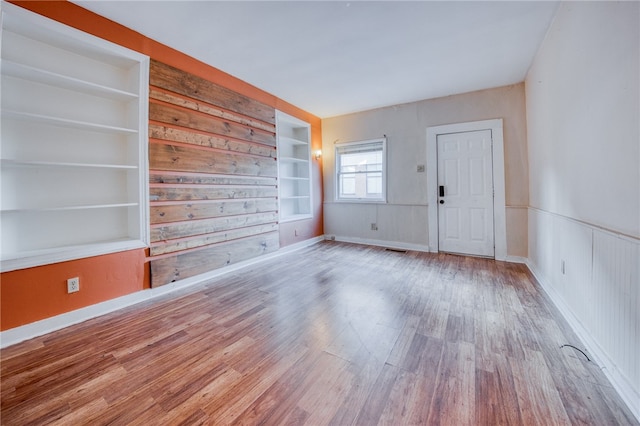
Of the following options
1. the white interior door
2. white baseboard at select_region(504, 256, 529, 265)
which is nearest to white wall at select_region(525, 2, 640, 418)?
white baseboard at select_region(504, 256, 529, 265)

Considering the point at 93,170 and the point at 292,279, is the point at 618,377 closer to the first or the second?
the point at 292,279

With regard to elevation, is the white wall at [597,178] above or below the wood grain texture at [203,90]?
below

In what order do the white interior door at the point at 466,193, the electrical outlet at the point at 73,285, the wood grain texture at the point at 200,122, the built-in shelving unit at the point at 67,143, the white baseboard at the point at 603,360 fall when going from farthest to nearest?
1. the white interior door at the point at 466,193
2. the wood grain texture at the point at 200,122
3. the electrical outlet at the point at 73,285
4. the built-in shelving unit at the point at 67,143
5. the white baseboard at the point at 603,360

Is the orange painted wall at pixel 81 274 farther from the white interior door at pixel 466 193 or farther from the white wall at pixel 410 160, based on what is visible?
the white interior door at pixel 466 193

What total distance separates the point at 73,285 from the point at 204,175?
161 centimetres

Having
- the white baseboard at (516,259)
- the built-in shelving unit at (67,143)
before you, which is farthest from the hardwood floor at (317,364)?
the white baseboard at (516,259)

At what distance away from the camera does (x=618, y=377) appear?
1353 millimetres

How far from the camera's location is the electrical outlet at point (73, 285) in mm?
2129

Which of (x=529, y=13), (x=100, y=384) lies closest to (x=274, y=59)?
(x=529, y=13)

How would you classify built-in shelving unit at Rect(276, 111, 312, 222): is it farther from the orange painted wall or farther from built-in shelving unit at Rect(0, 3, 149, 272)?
built-in shelving unit at Rect(0, 3, 149, 272)

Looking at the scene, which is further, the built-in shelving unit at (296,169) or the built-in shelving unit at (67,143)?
the built-in shelving unit at (296,169)

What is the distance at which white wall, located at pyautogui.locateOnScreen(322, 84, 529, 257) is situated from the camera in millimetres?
3783

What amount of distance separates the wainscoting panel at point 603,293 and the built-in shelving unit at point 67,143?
11.9 ft

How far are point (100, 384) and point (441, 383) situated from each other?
196cm
